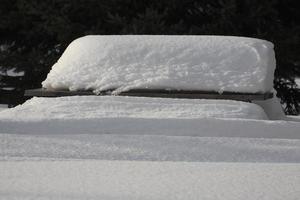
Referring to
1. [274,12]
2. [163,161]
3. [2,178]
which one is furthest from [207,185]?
[274,12]

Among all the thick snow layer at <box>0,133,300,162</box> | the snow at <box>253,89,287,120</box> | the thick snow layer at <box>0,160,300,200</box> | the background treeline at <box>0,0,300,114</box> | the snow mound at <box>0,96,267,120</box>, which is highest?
the thick snow layer at <box>0,160,300,200</box>

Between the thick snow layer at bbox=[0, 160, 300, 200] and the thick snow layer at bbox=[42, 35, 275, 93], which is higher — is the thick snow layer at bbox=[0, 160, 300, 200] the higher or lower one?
the higher one

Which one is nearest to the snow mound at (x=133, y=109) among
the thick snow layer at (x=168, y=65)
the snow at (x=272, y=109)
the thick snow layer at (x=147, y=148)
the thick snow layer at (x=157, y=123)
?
the thick snow layer at (x=157, y=123)

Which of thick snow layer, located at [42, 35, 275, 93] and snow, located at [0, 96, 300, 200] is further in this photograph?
thick snow layer, located at [42, 35, 275, 93]

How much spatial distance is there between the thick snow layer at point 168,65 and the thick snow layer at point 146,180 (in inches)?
73.5

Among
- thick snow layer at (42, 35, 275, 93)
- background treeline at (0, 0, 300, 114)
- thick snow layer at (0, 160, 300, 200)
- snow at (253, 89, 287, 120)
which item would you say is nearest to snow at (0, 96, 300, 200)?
thick snow layer at (0, 160, 300, 200)

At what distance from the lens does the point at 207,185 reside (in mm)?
1972

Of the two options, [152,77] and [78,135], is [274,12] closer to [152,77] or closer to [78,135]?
[152,77]

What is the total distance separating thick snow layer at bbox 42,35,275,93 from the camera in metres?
4.16

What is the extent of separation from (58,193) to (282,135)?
1676 mm

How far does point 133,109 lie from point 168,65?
0.88 m

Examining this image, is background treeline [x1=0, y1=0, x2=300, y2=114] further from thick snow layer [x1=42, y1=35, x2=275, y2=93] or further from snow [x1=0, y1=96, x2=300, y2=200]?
snow [x1=0, y1=96, x2=300, y2=200]

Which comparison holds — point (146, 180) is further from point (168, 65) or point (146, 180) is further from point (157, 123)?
point (168, 65)

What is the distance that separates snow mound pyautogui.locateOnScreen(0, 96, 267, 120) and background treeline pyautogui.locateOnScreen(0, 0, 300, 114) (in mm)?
5587
